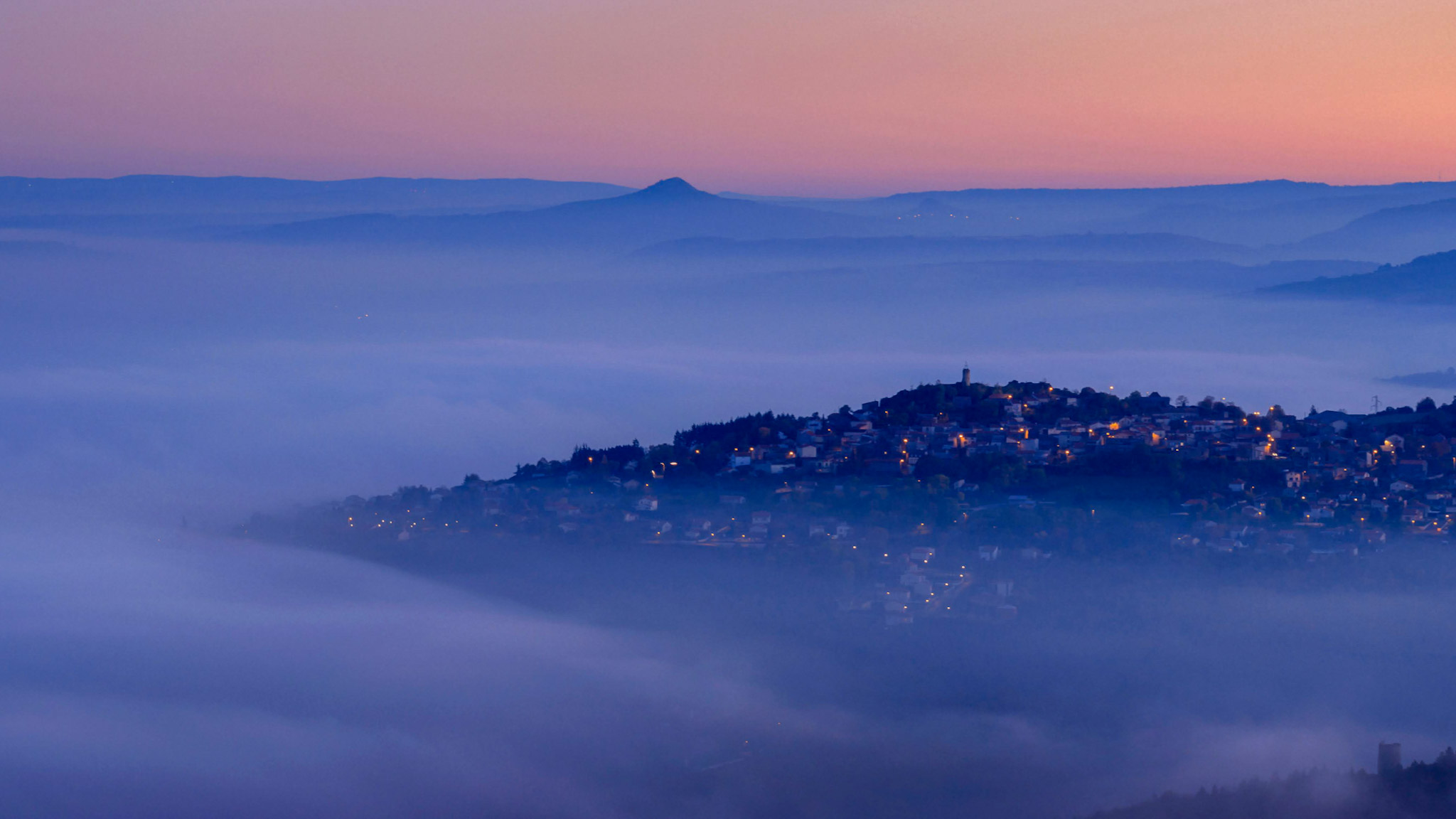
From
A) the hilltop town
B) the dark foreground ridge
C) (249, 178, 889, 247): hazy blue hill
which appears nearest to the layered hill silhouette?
(249, 178, 889, 247): hazy blue hill

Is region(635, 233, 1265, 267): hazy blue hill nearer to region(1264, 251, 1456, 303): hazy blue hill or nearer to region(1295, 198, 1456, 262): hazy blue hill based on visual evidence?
→ region(1295, 198, 1456, 262): hazy blue hill

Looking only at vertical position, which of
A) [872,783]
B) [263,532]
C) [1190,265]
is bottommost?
[872,783]

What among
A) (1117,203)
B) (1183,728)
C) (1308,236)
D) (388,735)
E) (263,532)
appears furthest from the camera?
(1117,203)

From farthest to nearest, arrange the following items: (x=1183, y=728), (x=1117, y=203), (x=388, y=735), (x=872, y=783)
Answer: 1. (x=1117, y=203)
2. (x=388, y=735)
3. (x=1183, y=728)
4. (x=872, y=783)

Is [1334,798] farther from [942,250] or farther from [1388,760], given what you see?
[942,250]

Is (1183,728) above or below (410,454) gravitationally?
below

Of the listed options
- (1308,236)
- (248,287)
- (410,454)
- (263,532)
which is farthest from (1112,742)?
(248,287)

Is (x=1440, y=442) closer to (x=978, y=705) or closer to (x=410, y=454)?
(x=978, y=705)

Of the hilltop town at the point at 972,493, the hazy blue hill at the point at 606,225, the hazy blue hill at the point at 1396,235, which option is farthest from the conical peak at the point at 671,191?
the hilltop town at the point at 972,493
